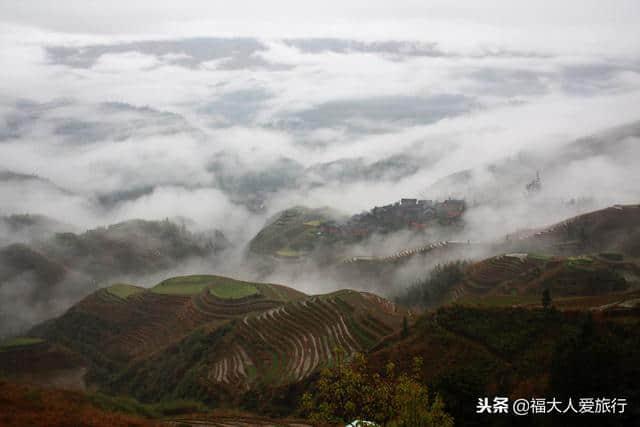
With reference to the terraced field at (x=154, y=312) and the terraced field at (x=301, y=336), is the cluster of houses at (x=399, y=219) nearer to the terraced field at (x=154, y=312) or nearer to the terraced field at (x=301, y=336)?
the terraced field at (x=154, y=312)

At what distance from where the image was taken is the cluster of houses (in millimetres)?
175000

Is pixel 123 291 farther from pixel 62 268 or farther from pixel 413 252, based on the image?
pixel 413 252

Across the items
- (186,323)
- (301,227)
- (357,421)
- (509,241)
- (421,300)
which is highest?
(301,227)

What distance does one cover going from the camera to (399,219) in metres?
180

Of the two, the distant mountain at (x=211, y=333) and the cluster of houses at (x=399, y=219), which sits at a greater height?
the cluster of houses at (x=399, y=219)

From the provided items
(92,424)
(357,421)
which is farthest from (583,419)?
(92,424)

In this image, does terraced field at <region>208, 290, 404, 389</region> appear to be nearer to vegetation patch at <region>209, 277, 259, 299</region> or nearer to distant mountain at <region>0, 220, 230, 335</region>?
vegetation patch at <region>209, 277, 259, 299</region>

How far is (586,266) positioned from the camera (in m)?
81.4

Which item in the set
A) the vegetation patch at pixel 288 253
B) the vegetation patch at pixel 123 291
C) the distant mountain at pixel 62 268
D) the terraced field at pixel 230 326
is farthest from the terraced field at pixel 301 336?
the vegetation patch at pixel 288 253

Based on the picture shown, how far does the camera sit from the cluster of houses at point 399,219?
17500 cm

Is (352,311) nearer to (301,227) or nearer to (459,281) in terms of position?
(459,281)

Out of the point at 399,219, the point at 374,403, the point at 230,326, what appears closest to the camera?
the point at 374,403

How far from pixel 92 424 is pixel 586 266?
3313 inches

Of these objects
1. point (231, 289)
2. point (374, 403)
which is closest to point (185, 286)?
point (231, 289)
